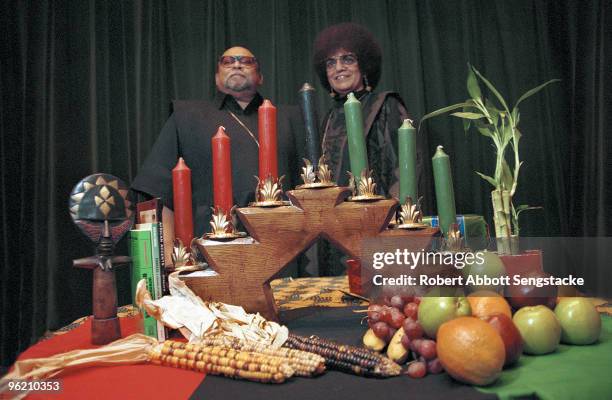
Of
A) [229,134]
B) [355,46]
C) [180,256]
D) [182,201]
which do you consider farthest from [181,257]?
[355,46]

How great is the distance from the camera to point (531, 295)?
0.65 m

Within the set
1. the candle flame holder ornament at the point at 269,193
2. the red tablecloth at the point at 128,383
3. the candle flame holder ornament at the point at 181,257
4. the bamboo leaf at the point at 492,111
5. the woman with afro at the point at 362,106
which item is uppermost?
the woman with afro at the point at 362,106

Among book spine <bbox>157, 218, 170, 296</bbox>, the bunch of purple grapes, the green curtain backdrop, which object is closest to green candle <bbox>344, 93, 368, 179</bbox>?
the bunch of purple grapes

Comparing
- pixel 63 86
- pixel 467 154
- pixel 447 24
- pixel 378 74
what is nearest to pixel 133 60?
pixel 63 86

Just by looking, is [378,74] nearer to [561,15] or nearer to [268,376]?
[561,15]

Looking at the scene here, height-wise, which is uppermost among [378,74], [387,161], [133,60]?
[133,60]

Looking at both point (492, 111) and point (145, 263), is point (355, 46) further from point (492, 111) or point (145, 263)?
point (145, 263)

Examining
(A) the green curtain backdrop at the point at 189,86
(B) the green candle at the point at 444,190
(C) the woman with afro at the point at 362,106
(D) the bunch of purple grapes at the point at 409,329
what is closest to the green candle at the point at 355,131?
(B) the green candle at the point at 444,190

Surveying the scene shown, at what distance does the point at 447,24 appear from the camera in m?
2.18

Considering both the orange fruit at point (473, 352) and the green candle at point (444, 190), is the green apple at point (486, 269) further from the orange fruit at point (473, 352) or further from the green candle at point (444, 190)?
the orange fruit at point (473, 352)

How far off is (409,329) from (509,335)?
114 mm

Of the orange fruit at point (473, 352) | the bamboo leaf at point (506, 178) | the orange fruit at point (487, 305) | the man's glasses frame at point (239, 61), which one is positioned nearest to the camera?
the orange fruit at point (473, 352)

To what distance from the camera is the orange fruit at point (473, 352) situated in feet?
1.57

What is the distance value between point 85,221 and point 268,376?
1.27ft
